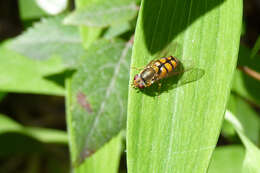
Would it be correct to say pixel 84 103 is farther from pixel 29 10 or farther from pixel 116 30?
pixel 29 10

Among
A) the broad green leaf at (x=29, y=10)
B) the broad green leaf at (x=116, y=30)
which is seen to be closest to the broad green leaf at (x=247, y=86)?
the broad green leaf at (x=116, y=30)

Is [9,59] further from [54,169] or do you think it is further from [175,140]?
[175,140]

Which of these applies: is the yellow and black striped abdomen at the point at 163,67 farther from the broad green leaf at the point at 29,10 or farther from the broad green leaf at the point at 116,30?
the broad green leaf at the point at 29,10

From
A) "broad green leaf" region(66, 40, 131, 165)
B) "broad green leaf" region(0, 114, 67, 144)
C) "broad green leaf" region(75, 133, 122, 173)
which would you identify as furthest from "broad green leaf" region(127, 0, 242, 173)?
"broad green leaf" region(0, 114, 67, 144)

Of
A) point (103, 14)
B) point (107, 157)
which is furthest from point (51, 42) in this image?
point (107, 157)

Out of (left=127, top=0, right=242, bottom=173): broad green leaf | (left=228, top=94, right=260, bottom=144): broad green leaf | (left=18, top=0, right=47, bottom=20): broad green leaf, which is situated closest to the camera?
(left=127, top=0, right=242, bottom=173): broad green leaf

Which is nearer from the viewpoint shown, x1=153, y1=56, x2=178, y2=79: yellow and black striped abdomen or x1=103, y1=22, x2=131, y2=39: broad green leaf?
x1=153, y1=56, x2=178, y2=79: yellow and black striped abdomen

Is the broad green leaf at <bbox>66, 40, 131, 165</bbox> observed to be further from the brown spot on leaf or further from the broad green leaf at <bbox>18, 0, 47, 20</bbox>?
the broad green leaf at <bbox>18, 0, 47, 20</bbox>
